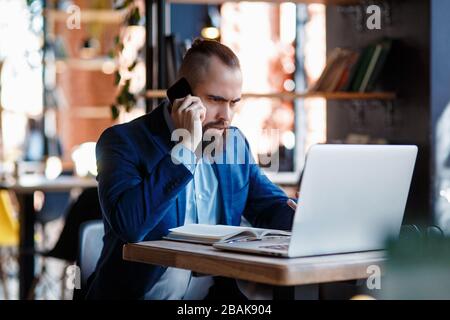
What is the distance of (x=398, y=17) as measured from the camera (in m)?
4.04

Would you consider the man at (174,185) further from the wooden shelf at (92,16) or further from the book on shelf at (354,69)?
the wooden shelf at (92,16)

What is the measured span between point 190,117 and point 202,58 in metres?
0.24

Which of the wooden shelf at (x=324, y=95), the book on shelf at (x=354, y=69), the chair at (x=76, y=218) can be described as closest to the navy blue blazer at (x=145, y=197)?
the chair at (x=76, y=218)

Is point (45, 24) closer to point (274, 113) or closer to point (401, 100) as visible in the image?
point (274, 113)

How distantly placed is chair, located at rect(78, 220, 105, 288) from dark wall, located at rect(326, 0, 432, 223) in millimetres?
1803

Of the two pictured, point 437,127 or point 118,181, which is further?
point 437,127

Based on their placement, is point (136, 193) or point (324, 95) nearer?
point (136, 193)

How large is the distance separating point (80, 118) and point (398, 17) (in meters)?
5.62

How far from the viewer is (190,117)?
2203 mm

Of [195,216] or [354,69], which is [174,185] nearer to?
[195,216]

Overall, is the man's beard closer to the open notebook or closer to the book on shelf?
the open notebook

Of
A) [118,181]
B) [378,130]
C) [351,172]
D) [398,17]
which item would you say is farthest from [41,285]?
[351,172]

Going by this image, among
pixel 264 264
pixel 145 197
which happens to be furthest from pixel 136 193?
pixel 264 264

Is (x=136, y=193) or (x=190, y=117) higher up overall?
(x=190, y=117)
